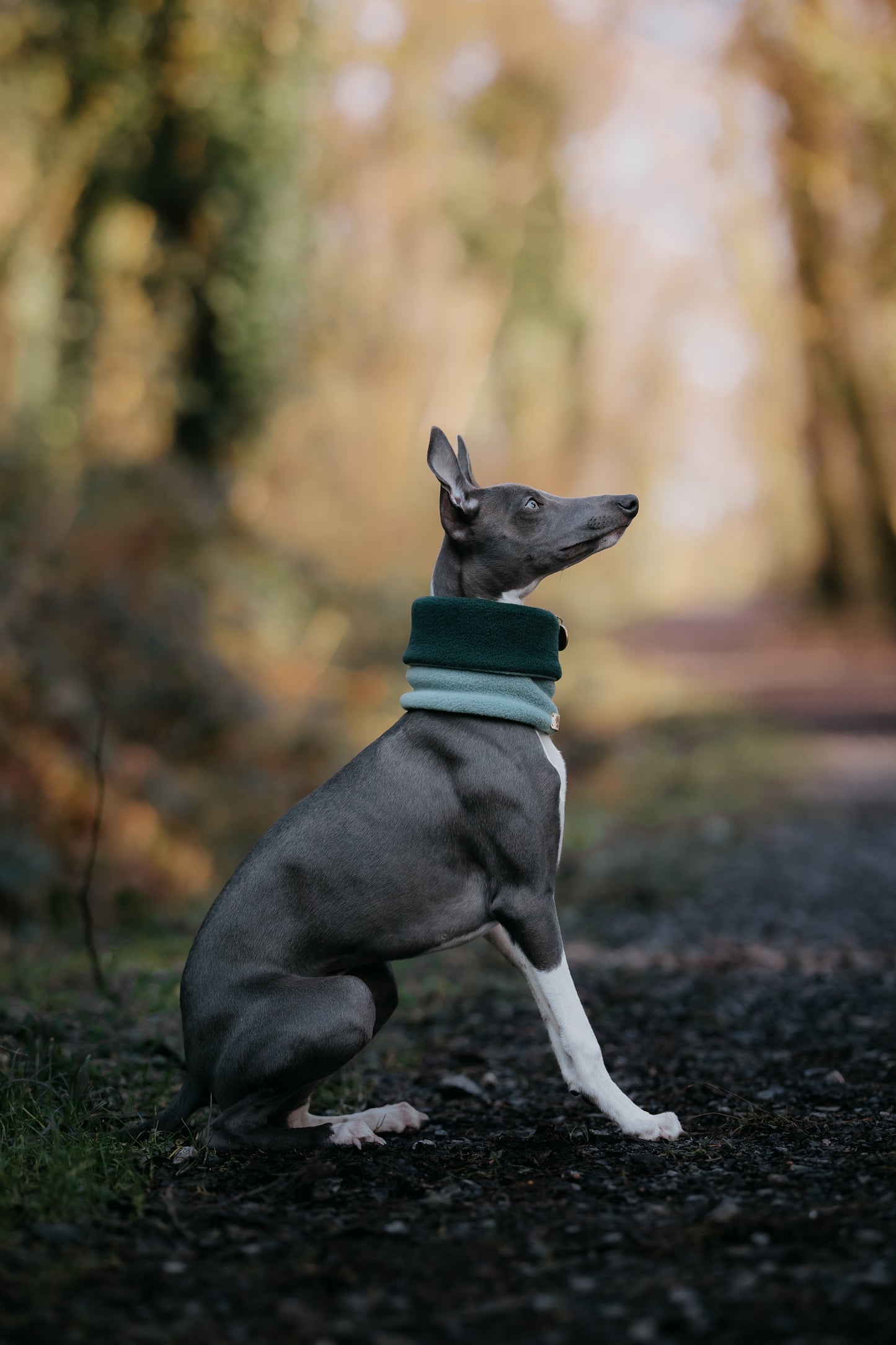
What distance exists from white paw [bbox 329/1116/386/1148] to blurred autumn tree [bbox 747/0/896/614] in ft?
43.0

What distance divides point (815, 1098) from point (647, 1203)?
1.18 metres

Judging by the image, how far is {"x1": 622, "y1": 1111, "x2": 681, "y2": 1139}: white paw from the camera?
12.1 feet

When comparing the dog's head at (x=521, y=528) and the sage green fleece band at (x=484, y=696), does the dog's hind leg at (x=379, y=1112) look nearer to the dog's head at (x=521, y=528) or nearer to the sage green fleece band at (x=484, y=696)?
the sage green fleece band at (x=484, y=696)

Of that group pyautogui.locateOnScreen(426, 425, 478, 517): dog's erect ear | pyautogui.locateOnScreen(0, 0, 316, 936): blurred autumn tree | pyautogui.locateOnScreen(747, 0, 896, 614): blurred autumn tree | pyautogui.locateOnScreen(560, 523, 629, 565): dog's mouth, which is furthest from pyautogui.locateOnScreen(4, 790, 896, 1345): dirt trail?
pyautogui.locateOnScreen(747, 0, 896, 614): blurred autumn tree

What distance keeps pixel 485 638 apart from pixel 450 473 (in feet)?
1.65

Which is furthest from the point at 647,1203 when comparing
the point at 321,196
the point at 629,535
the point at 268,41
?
the point at 629,535

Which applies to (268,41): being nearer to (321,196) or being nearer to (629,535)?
(321,196)

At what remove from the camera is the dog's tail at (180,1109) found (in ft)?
12.1

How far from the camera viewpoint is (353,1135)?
3.71 metres

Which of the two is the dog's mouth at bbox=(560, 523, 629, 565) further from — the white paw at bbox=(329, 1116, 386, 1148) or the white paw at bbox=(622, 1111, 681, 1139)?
the white paw at bbox=(329, 1116, 386, 1148)

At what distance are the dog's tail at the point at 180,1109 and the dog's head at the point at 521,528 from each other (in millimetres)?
1598

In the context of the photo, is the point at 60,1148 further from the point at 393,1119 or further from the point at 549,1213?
the point at 549,1213

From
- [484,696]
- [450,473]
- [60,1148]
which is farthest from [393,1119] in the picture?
[450,473]

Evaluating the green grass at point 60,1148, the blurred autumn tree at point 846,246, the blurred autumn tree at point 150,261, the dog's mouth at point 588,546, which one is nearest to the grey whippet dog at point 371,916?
the green grass at point 60,1148
